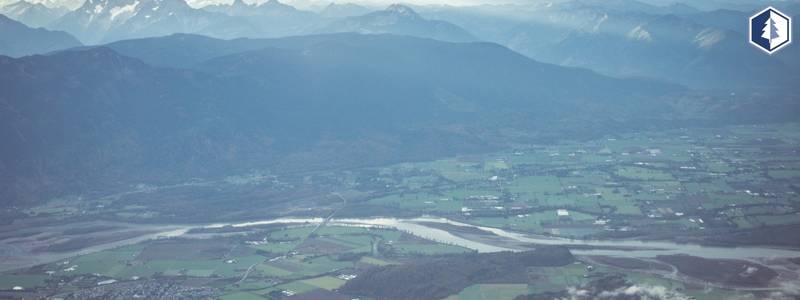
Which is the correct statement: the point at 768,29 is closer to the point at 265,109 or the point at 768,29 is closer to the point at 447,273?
the point at 447,273

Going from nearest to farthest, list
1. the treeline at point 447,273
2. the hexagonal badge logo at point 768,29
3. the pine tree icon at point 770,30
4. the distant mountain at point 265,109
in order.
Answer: the treeline at point 447,273
the hexagonal badge logo at point 768,29
the pine tree icon at point 770,30
the distant mountain at point 265,109

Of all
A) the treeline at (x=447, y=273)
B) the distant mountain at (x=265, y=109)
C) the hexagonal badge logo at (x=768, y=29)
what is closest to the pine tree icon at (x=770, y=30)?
the hexagonal badge logo at (x=768, y=29)

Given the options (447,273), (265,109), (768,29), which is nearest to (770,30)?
(768,29)

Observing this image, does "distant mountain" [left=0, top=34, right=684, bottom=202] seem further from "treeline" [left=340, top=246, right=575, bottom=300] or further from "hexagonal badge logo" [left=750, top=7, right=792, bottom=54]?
"treeline" [left=340, top=246, right=575, bottom=300]

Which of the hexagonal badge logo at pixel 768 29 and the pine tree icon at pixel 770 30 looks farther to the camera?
the pine tree icon at pixel 770 30

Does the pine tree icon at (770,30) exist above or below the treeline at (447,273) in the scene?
above

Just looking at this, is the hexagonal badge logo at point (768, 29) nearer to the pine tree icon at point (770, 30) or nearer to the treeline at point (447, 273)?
the pine tree icon at point (770, 30)
